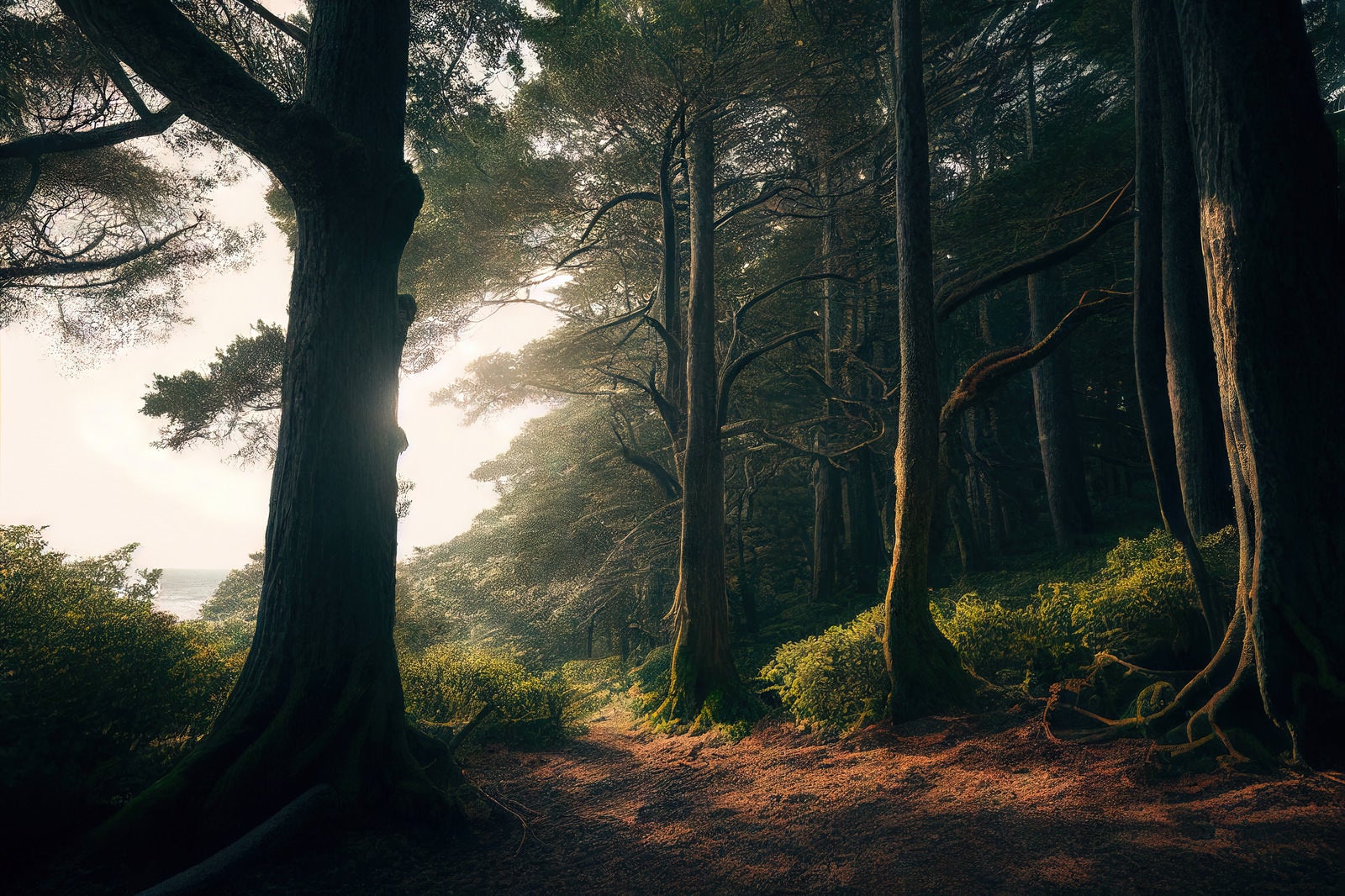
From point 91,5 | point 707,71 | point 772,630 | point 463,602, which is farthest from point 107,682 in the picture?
point 463,602

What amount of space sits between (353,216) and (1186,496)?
26.9ft

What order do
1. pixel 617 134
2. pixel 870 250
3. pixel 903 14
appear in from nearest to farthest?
pixel 903 14, pixel 617 134, pixel 870 250

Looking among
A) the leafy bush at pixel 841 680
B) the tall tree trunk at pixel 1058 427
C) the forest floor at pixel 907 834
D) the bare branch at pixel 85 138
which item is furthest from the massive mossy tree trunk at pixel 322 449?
the tall tree trunk at pixel 1058 427

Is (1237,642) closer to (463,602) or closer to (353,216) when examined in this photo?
(353,216)

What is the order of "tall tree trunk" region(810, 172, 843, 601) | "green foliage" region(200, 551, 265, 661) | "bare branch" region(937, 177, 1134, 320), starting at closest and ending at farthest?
1. "bare branch" region(937, 177, 1134, 320)
2. "tall tree trunk" region(810, 172, 843, 601)
3. "green foliage" region(200, 551, 265, 661)

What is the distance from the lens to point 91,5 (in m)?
3.59

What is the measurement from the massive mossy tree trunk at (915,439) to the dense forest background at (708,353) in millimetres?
44

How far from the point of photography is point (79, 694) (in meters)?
3.73

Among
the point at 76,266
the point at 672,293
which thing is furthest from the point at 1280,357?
the point at 76,266

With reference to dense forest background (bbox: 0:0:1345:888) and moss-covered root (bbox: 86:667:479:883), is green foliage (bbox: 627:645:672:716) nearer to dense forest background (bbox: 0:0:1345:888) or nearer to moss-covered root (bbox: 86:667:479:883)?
dense forest background (bbox: 0:0:1345:888)

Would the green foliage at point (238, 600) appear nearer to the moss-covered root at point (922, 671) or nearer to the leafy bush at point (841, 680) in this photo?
the leafy bush at point (841, 680)

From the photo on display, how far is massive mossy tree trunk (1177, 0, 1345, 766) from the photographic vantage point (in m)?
3.51

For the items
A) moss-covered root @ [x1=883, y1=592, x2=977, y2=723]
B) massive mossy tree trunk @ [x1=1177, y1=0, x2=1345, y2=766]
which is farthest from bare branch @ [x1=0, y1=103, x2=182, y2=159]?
moss-covered root @ [x1=883, y1=592, x2=977, y2=723]

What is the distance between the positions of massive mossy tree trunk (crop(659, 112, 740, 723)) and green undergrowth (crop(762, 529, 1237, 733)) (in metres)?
1.27
